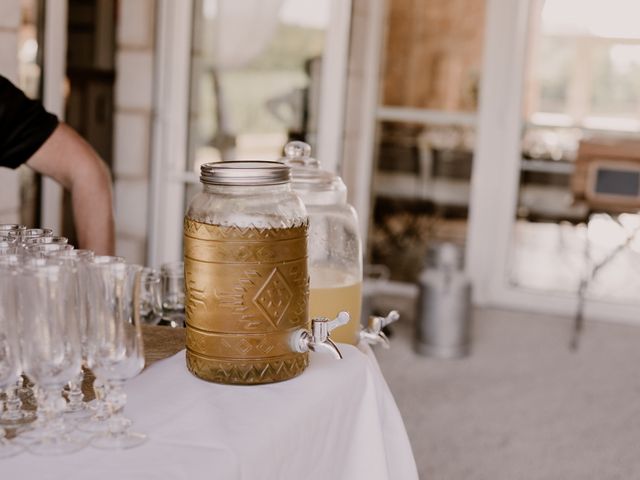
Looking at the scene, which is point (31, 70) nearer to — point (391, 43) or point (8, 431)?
point (391, 43)

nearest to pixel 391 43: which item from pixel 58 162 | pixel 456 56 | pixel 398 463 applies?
pixel 456 56

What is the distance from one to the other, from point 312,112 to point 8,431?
3458 mm

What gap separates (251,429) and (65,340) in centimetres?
26

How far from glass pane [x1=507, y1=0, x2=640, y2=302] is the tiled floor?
696 millimetres

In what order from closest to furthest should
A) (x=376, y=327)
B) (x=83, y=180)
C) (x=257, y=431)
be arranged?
(x=257, y=431) < (x=376, y=327) < (x=83, y=180)

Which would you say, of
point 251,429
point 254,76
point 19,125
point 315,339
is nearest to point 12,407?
point 251,429

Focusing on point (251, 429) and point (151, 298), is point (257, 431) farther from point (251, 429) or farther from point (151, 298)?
point (151, 298)

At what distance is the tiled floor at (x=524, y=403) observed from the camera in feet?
9.98

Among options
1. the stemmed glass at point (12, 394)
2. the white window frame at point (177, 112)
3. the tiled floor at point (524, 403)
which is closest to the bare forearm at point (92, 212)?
the stemmed glass at point (12, 394)

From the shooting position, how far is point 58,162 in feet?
6.70

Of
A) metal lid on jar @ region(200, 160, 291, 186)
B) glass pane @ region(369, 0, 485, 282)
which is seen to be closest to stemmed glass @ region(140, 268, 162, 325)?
metal lid on jar @ region(200, 160, 291, 186)

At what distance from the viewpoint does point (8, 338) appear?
3.37 ft

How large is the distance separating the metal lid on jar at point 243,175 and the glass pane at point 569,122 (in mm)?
3962

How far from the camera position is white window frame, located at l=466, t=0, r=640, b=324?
5141 mm
